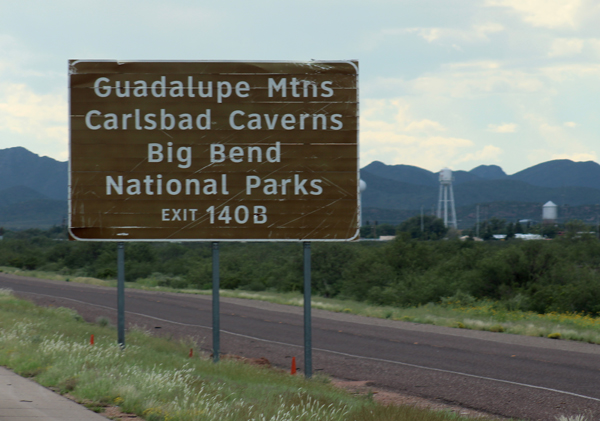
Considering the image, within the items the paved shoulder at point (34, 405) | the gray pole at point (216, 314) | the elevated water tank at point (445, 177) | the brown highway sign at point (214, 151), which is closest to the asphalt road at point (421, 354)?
the gray pole at point (216, 314)

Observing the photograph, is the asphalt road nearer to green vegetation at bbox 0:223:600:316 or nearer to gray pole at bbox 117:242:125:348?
gray pole at bbox 117:242:125:348

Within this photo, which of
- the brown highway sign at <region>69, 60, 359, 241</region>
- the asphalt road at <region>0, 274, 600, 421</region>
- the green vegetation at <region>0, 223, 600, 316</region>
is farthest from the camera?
the green vegetation at <region>0, 223, 600, 316</region>

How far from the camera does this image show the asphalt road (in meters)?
11.1

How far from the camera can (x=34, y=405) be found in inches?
300

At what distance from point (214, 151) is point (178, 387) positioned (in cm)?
545

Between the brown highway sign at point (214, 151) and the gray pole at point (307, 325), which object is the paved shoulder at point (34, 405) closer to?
the brown highway sign at point (214, 151)

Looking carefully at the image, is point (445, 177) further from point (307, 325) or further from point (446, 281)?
point (307, 325)

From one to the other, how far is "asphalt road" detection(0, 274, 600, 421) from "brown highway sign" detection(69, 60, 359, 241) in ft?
12.2

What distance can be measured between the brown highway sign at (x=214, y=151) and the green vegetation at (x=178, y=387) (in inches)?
99.4

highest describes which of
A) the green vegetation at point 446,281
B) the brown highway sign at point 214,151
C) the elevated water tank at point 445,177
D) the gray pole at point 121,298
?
the elevated water tank at point 445,177

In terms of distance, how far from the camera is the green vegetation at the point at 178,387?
6953 mm

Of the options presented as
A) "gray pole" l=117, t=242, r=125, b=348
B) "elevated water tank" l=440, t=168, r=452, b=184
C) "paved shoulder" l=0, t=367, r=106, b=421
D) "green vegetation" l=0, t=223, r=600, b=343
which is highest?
"elevated water tank" l=440, t=168, r=452, b=184

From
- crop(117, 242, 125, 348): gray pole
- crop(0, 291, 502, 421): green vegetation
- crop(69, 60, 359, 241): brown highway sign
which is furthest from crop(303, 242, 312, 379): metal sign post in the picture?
crop(117, 242, 125, 348): gray pole

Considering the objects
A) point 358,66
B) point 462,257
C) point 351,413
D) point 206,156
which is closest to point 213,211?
point 206,156
